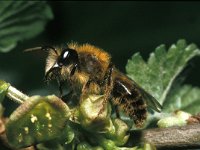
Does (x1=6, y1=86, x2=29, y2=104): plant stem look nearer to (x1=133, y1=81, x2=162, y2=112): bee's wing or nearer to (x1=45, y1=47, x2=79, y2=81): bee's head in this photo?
(x1=45, y1=47, x2=79, y2=81): bee's head

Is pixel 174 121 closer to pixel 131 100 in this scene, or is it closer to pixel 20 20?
pixel 131 100

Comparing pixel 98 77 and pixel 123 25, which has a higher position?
pixel 98 77

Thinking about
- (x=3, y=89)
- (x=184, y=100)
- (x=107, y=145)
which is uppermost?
(x=3, y=89)

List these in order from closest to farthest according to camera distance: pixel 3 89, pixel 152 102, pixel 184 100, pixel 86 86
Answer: pixel 3 89 → pixel 86 86 → pixel 152 102 → pixel 184 100

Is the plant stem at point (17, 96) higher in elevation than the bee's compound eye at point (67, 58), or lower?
lower

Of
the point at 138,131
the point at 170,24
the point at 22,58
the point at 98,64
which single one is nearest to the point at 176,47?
the point at 98,64

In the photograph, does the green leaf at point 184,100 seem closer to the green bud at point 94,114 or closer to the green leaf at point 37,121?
the green bud at point 94,114

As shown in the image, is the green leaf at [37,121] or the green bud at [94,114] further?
the green bud at [94,114]

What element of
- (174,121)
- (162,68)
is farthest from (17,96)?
(162,68)

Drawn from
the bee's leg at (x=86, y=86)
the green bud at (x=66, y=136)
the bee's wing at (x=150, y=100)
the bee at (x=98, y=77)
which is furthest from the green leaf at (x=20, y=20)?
the green bud at (x=66, y=136)
